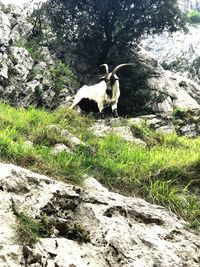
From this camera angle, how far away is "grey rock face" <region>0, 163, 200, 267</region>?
172 inches

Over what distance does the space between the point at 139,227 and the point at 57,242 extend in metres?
1.13

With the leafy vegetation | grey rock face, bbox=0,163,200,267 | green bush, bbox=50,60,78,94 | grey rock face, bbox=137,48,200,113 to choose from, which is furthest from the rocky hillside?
the leafy vegetation

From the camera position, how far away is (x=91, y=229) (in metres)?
5.09

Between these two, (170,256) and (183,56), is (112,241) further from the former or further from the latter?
(183,56)

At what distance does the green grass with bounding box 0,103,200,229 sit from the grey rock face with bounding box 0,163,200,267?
578 millimetres

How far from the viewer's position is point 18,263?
13.3ft

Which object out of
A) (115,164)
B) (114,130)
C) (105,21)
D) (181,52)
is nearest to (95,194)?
(115,164)

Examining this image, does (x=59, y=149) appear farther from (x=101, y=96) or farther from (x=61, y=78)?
(x=61, y=78)

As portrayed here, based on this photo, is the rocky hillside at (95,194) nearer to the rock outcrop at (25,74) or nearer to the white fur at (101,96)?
the white fur at (101,96)

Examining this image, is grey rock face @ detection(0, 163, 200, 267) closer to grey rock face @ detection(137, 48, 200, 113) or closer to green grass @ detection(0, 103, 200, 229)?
green grass @ detection(0, 103, 200, 229)

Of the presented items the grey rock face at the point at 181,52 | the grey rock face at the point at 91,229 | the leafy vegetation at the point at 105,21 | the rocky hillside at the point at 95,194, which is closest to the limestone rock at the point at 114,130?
the rocky hillside at the point at 95,194

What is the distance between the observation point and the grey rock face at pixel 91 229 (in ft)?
14.4

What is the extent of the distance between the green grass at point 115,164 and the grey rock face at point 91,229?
0.58 m

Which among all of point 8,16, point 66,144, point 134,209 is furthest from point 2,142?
point 8,16
